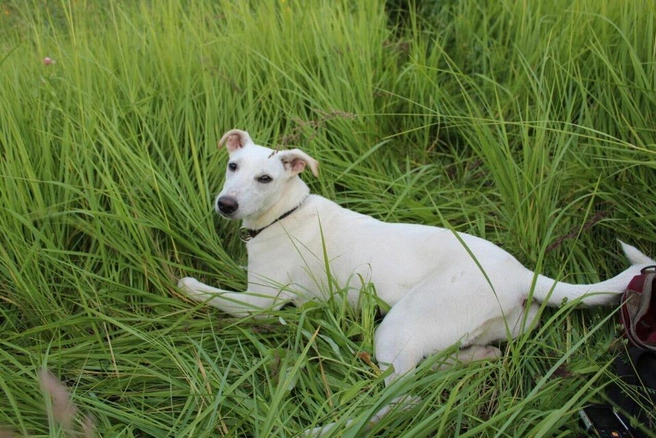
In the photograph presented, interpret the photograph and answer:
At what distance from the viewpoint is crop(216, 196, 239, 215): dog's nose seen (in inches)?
112

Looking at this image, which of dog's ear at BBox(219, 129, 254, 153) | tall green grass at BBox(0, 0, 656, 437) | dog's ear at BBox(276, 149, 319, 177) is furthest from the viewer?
dog's ear at BBox(219, 129, 254, 153)

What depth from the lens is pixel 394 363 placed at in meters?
2.41

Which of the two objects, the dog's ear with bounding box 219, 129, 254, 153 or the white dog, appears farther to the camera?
the dog's ear with bounding box 219, 129, 254, 153

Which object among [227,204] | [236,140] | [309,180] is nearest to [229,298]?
[227,204]

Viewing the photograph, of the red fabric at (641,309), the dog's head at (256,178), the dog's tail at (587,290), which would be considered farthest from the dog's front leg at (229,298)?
the red fabric at (641,309)

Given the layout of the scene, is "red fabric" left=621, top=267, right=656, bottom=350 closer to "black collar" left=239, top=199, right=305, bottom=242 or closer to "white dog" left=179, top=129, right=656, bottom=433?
"white dog" left=179, top=129, right=656, bottom=433

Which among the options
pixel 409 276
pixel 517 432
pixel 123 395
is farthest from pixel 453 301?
pixel 123 395

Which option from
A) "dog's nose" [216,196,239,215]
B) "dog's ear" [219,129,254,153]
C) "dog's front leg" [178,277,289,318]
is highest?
"dog's ear" [219,129,254,153]

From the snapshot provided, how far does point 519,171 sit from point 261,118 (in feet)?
5.43

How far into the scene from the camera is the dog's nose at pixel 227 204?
9.30ft

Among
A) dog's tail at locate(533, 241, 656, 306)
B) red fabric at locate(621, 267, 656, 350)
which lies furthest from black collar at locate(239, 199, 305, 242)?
red fabric at locate(621, 267, 656, 350)

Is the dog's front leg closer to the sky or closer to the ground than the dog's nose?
closer to the ground

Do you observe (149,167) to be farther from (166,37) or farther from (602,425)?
(602,425)

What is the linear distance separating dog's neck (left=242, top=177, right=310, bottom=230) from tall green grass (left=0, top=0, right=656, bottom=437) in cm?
25
